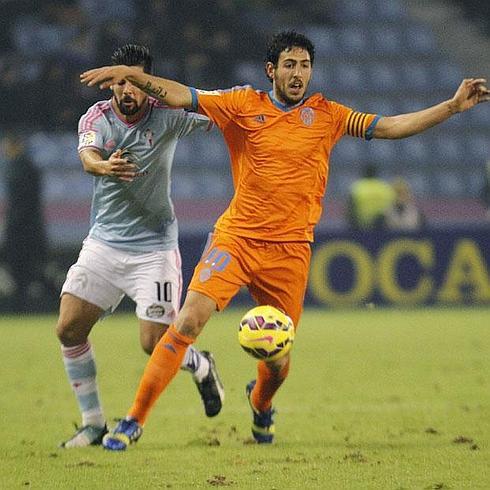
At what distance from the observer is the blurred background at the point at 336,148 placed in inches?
675

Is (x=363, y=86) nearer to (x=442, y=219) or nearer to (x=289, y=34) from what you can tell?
(x=442, y=219)

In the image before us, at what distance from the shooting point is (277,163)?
21.8ft

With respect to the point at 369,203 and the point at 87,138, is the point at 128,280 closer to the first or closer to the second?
the point at 87,138

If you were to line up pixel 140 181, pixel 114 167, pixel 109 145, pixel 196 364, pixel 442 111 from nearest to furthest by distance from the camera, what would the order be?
pixel 114 167
pixel 442 111
pixel 109 145
pixel 140 181
pixel 196 364

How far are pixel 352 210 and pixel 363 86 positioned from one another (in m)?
5.34

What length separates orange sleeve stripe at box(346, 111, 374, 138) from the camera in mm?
6676

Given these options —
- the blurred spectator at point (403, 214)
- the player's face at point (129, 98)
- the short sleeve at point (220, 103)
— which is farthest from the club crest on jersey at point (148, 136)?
the blurred spectator at point (403, 214)

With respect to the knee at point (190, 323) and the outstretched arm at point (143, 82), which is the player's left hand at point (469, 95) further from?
the knee at point (190, 323)

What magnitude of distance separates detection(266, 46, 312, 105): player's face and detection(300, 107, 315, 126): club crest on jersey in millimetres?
78

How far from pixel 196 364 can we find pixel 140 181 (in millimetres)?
1079

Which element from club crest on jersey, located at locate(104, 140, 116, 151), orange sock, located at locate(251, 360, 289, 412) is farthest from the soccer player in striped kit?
orange sock, located at locate(251, 360, 289, 412)

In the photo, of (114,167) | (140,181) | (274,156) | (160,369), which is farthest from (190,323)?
(140,181)

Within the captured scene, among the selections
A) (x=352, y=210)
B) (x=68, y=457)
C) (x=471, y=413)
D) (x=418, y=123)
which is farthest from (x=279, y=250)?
(x=352, y=210)

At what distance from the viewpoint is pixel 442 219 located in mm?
22016
